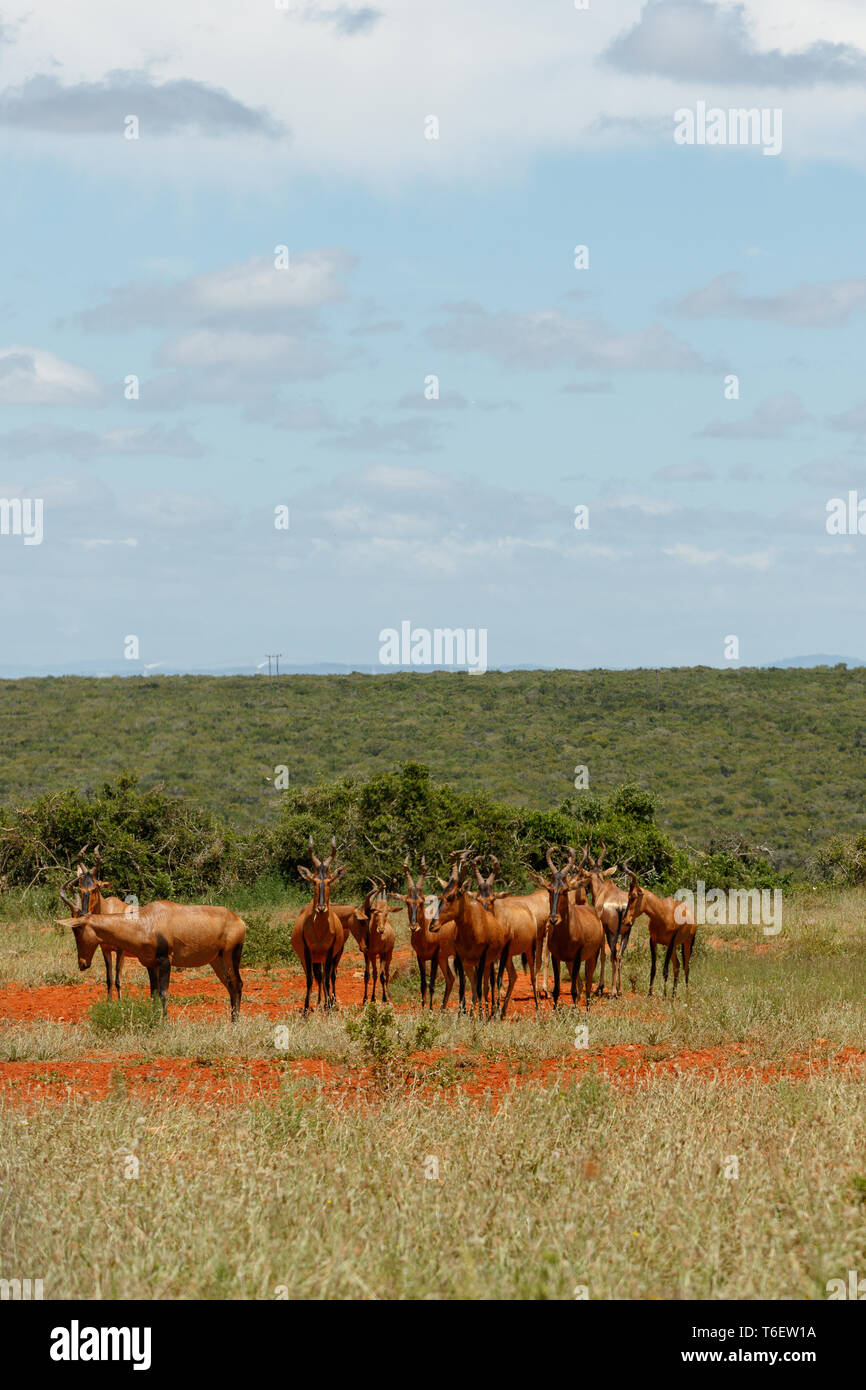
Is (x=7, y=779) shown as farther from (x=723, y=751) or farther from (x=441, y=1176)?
(x=441, y=1176)

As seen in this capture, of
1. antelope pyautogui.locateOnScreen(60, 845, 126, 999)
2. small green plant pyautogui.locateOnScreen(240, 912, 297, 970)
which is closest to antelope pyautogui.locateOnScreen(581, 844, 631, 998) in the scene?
small green plant pyautogui.locateOnScreen(240, 912, 297, 970)

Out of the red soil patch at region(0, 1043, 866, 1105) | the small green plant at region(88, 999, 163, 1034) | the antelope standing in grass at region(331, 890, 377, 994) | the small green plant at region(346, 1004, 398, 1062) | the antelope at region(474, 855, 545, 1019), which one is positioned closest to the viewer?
the red soil patch at region(0, 1043, 866, 1105)

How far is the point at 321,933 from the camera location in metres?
17.0

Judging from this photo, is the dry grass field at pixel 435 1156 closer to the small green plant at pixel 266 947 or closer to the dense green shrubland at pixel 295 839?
the small green plant at pixel 266 947

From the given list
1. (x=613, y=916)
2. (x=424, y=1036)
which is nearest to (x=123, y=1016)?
(x=424, y=1036)

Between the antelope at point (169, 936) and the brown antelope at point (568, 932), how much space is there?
407 cm

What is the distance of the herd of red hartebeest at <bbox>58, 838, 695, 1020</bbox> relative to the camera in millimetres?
15453

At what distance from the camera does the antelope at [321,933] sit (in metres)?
16.6

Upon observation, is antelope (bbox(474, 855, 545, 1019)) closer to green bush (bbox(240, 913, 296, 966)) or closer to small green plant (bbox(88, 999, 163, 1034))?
small green plant (bbox(88, 999, 163, 1034))

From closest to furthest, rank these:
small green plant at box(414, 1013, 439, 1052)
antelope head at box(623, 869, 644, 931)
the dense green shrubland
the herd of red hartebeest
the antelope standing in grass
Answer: small green plant at box(414, 1013, 439, 1052) < the herd of red hartebeest < the antelope standing in grass < antelope head at box(623, 869, 644, 931) < the dense green shrubland

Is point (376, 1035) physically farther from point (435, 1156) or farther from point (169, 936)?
point (169, 936)

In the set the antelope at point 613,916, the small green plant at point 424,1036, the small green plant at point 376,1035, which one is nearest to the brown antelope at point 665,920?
the antelope at point 613,916

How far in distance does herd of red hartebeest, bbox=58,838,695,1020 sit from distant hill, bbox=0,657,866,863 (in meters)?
21.1
